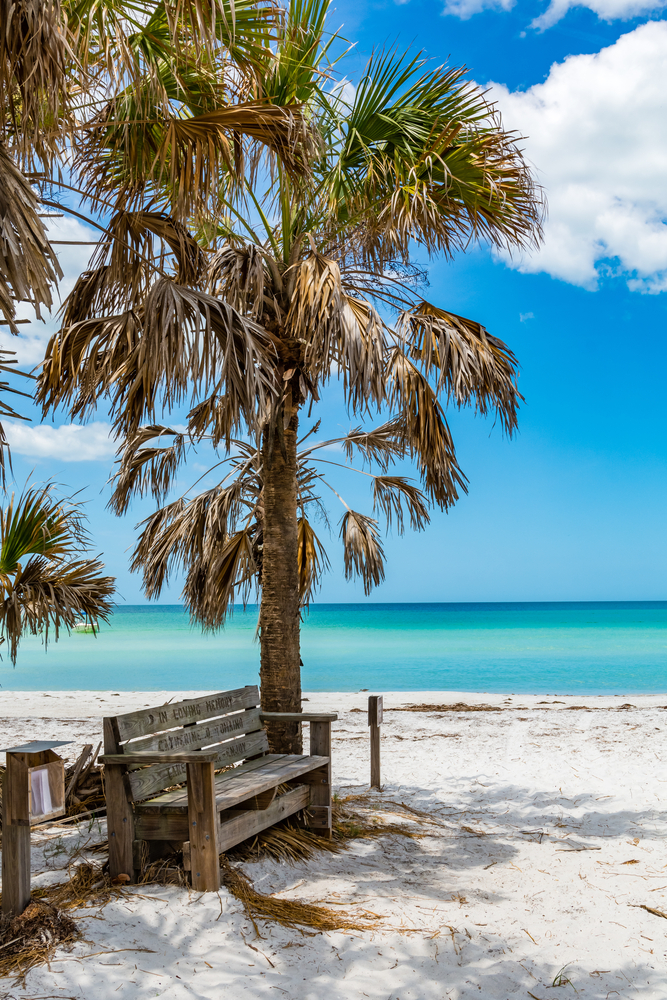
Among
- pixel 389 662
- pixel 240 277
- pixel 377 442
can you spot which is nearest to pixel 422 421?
pixel 240 277

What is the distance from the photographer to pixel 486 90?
17.3ft

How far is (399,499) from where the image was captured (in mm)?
8148

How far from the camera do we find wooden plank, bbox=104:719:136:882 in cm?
399

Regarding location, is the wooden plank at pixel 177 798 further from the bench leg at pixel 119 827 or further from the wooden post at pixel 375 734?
the wooden post at pixel 375 734

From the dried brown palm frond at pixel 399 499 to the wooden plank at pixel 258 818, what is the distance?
3558mm

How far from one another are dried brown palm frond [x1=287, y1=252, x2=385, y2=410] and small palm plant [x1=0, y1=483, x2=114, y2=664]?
239cm

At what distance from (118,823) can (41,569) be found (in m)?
2.74

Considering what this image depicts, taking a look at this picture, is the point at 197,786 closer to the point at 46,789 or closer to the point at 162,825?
the point at 162,825

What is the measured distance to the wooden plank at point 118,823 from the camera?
3.99 metres

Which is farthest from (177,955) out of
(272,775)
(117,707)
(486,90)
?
(117,707)

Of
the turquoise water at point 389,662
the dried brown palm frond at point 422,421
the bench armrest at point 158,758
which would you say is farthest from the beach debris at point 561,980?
the turquoise water at point 389,662

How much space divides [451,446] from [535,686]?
17478 mm

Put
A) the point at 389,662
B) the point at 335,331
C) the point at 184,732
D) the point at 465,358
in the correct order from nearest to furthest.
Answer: the point at 184,732 < the point at 335,331 < the point at 465,358 < the point at 389,662

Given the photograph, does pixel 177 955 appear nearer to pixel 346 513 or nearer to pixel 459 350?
pixel 459 350
